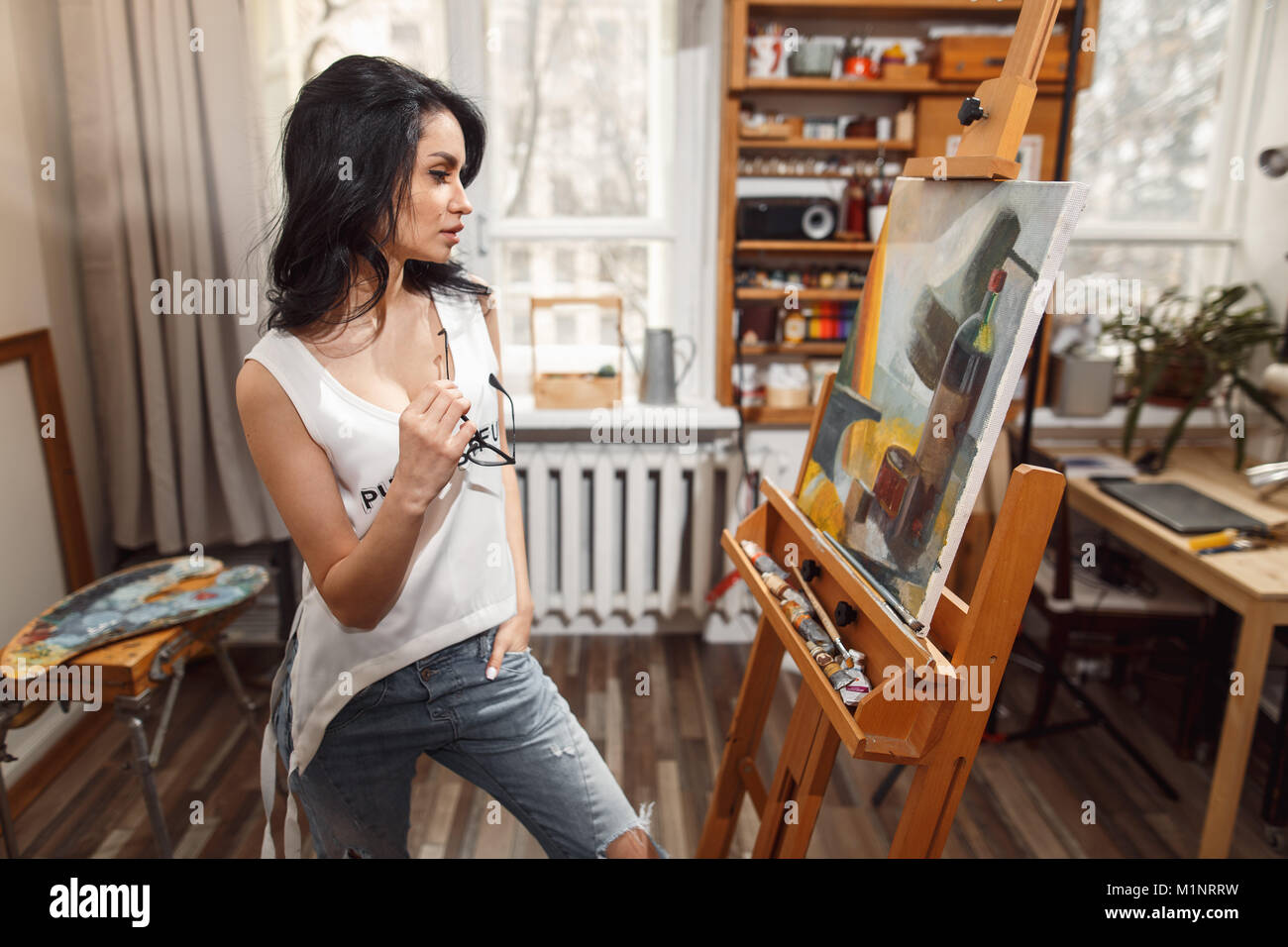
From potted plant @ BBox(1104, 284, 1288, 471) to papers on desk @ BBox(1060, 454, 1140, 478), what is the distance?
6 centimetres

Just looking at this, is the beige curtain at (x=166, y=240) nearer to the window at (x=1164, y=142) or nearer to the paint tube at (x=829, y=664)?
the paint tube at (x=829, y=664)

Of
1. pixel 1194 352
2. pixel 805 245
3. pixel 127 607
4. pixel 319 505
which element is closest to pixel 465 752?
pixel 319 505

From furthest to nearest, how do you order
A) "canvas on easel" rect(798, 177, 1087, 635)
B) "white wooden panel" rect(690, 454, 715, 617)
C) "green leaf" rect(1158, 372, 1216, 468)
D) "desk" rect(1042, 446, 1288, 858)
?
"white wooden panel" rect(690, 454, 715, 617)
"green leaf" rect(1158, 372, 1216, 468)
"desk" rect(1042, 446, 1288, 858)
"canvas on easel" rect(798, 177, 1087, 635)

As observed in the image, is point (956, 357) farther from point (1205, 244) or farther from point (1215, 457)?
point (1205, 244)

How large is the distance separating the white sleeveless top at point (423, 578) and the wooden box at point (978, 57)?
5.73 ft

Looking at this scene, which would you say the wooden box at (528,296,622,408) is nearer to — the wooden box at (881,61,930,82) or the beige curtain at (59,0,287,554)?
the beige curtain at (59,0,287,554)

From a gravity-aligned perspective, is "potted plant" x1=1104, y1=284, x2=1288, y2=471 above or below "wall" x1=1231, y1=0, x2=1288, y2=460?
below

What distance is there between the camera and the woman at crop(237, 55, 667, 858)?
3.32 feet

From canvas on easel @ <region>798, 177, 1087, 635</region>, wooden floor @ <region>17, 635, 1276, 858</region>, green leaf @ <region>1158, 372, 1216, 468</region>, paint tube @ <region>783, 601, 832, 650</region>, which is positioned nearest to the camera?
Answer: canvas on easel @ <region>798, 177, 1087, 635</region>
